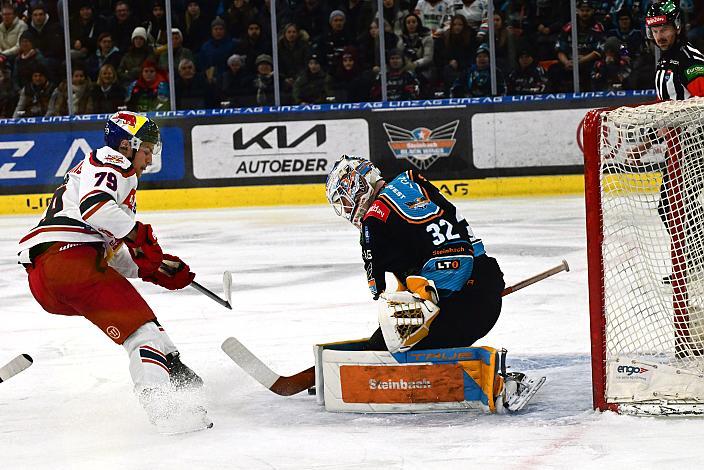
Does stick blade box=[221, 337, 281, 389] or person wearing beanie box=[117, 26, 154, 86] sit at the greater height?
person wearing beanie box=[117, 26, 154, 86]

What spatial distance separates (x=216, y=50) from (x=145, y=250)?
7.53m

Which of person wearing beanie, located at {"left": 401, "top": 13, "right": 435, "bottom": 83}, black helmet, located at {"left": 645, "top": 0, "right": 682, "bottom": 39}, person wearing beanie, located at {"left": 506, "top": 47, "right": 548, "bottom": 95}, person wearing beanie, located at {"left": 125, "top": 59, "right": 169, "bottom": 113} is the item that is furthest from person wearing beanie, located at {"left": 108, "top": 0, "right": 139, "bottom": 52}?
black helmet, located at {"left": 645, "top": 0, "right": 682, "bottom": 39}

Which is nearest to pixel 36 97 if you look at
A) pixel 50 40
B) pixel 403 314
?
pixel 50 40

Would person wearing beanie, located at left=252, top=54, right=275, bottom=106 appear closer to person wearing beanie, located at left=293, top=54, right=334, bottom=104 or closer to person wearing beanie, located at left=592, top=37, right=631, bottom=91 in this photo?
person wearing beanie, located at left=293, top=54, right=334, bottom=104

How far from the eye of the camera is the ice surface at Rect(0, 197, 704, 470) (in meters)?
3.07

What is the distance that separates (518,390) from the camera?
3.50m

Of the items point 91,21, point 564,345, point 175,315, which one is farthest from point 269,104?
point 564,345

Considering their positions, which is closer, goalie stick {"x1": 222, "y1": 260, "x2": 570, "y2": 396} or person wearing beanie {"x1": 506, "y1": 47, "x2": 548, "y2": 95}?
goalie stick {"x1": 222, "y1": 260, "x2": 570, "y2": 396}

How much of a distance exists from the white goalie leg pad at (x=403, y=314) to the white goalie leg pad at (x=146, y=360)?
0.65 metres

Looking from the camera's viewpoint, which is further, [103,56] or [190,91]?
[103,56]

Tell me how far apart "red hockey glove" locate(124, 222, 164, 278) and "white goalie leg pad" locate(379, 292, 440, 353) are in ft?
2.53

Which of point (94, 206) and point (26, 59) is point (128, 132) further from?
point (26, 59)

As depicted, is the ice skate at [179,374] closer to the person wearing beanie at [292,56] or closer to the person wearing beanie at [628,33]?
the person wearing beanie at [292,56]

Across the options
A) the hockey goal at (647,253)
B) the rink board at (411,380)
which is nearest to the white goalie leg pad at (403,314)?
the rink board at (411,380)
